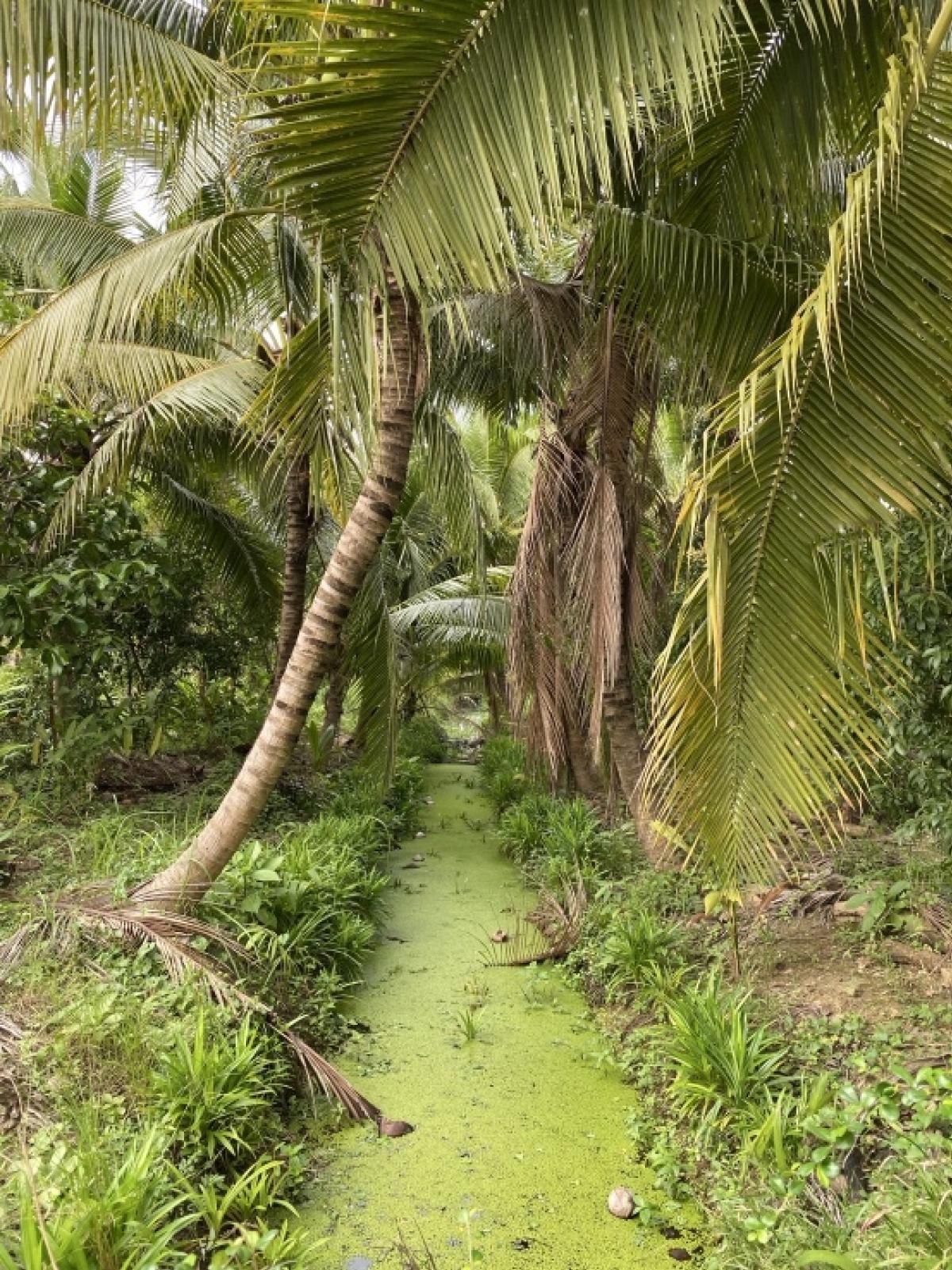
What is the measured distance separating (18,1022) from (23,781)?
117 inches

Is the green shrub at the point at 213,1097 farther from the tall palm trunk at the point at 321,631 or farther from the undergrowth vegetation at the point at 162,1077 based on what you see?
the tall palm trunk at the point at 321,631

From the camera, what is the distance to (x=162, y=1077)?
246cm

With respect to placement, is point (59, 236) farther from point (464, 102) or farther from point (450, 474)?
point (464, 102)

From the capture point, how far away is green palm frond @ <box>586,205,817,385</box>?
10.2 feet

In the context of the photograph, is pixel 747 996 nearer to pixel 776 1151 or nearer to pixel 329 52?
pixel 776 1151

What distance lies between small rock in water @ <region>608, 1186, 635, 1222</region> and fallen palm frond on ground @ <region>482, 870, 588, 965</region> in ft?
6.12

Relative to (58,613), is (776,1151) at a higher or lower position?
lower

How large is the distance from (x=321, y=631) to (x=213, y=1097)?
1681mm

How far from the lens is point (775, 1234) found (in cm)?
205

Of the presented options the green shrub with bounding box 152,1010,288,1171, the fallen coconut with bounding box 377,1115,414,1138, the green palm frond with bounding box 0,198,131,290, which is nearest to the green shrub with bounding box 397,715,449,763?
the green palm frond with bounding box 0,198,131,290

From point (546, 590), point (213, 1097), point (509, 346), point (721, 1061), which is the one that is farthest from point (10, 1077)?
point (509, 346)

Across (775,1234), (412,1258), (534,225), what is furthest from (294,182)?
(775,1234)

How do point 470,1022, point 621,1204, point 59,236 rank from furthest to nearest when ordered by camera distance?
point 59,236
point 470,1022
point 621,1204

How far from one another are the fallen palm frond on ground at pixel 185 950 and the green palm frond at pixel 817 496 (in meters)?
1.75
